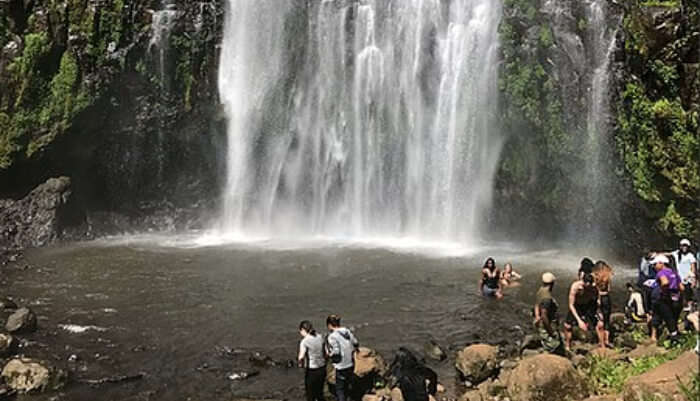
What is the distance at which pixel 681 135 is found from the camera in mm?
19938

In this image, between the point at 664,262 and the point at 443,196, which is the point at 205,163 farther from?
the point at 664,262

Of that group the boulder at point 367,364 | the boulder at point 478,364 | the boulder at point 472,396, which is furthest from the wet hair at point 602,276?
the boulder at point 367,364

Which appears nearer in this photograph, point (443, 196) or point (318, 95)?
point (443, 196)

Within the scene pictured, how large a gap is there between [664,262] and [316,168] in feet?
73.2

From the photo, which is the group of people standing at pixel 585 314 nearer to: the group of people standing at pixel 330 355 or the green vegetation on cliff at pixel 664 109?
the group of people standing at pixel 330 355

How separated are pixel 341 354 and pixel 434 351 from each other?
385 centimetres

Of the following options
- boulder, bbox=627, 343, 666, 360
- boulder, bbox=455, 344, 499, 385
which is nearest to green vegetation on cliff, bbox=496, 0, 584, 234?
boulder, bbox=627, 343, 666, 360

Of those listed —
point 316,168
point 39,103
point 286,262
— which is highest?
point 39,103

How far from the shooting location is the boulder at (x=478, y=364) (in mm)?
12266

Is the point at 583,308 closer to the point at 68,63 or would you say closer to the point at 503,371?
the point at 503,371

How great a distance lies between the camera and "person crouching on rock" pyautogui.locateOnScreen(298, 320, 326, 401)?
10.9m

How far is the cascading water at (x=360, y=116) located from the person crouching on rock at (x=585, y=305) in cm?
1613

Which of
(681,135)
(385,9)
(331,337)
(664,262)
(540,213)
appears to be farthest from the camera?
(385,9)

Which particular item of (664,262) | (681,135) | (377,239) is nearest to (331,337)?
(664,262)
